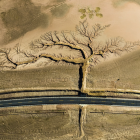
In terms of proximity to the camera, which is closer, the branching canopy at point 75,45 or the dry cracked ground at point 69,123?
the dry cracked ground at point 69,123

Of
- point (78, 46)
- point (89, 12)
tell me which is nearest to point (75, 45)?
point (78, 46)

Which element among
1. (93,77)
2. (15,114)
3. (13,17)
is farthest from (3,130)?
(13,17)

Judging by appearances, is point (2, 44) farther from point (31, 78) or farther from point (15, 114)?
point (15, 114)

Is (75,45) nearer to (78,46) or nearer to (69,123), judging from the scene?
(78,46)

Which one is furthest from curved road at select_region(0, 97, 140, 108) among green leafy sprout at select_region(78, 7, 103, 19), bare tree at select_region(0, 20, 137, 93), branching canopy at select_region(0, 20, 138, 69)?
green leafy sprout at select_region(78, 7, 103, 19)

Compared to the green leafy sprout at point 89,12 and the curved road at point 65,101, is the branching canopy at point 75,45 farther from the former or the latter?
the curved road at point 65,101

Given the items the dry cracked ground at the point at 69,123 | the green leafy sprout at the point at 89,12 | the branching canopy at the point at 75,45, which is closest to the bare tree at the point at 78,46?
the branching canopy at the point at 75,45
